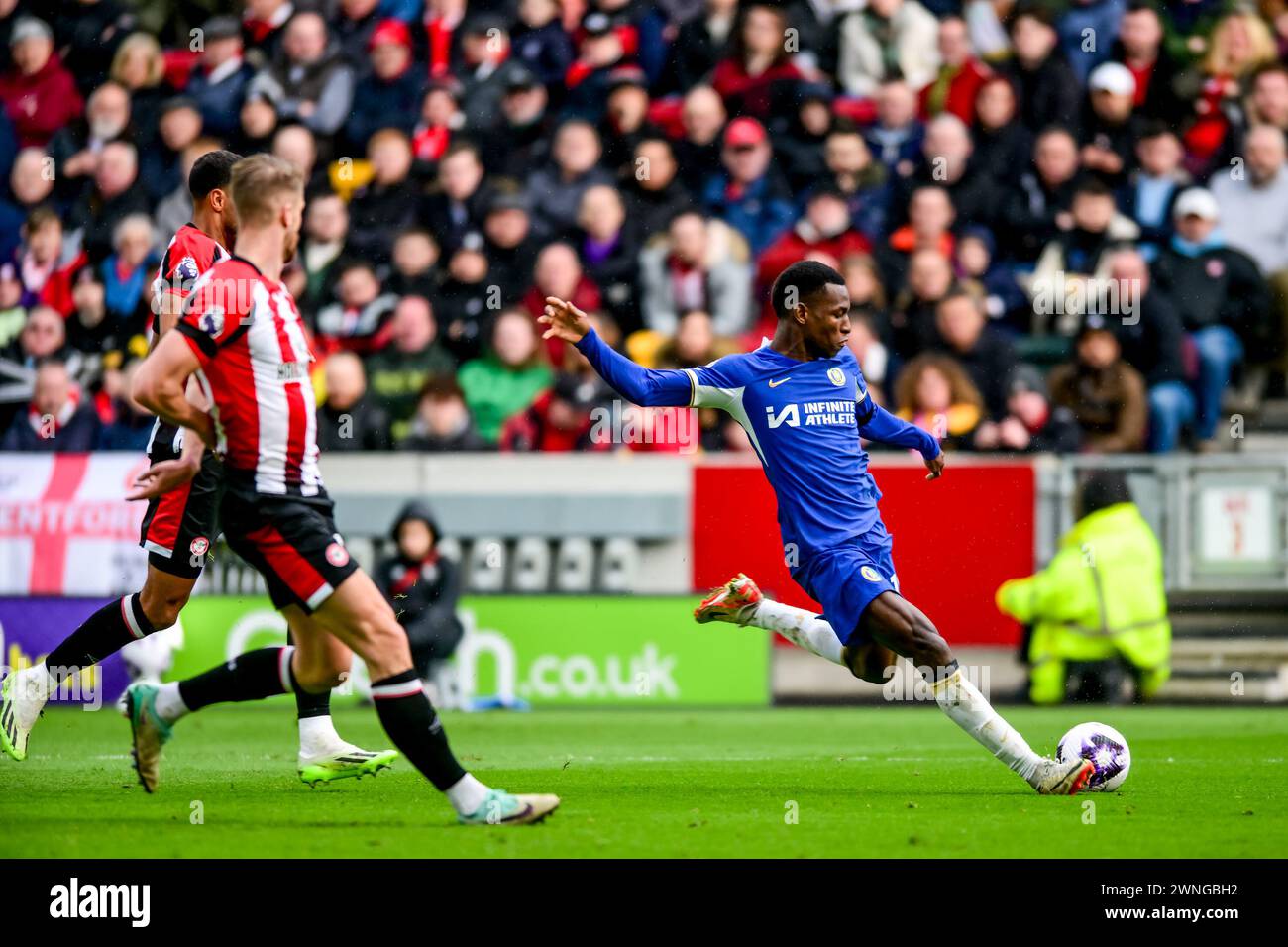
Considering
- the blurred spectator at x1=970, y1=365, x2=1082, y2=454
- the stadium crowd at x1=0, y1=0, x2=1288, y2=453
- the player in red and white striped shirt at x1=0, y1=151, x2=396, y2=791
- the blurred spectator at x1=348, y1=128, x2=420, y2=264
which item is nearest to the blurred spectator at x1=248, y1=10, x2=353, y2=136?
the stadium crowd at x1=0, y1=0, x2=1288, y2=453

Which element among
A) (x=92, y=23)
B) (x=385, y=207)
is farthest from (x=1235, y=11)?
(x=92, y=23)

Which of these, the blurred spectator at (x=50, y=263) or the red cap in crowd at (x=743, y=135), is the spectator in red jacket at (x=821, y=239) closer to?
the red cap in crowd at (x=743, y=135)

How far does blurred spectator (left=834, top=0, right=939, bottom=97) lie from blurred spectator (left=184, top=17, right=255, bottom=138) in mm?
5558

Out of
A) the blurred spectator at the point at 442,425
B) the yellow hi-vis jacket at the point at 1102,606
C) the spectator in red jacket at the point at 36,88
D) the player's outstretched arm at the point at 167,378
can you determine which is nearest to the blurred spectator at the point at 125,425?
the blurred spectator at the point at 442,425

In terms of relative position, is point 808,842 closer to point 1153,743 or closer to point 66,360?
point 1153,743

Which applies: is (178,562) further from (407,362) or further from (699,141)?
(699,141)

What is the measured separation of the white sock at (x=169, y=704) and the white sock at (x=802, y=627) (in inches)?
115

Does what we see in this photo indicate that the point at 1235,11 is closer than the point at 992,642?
No

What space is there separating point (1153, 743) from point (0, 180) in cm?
1231

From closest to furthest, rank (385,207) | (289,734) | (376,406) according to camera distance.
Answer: (289,734) < (376,406) < (385,207)

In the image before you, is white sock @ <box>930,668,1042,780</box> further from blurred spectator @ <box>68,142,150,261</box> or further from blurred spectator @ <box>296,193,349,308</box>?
blurred spectator @ <box>68,142,150,261</box>

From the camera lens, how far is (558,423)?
16.1 m

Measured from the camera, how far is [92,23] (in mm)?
19062
